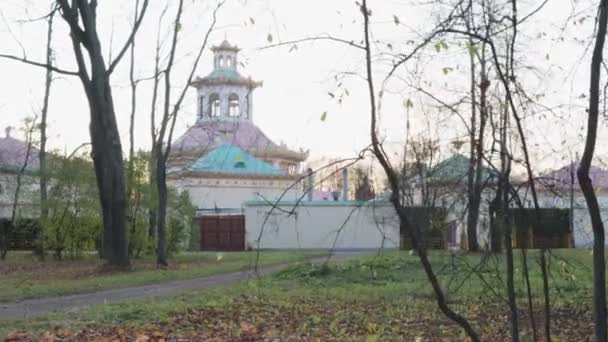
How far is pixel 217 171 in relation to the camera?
46.2 m

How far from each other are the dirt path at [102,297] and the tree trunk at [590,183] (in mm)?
6066

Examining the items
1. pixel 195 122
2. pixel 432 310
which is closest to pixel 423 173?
pixel 195 122

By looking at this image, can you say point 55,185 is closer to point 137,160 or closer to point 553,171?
point 137,160

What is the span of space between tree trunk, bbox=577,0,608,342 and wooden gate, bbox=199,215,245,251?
34405 mm

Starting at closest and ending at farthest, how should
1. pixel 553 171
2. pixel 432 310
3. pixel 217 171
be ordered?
pixel 553 171 < pixel 432 310 < pixel 217 171

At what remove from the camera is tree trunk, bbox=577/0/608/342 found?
4480 millimetres

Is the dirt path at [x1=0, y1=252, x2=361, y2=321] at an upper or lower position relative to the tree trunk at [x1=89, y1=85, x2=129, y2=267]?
lower

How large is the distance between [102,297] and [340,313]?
5.62 meters

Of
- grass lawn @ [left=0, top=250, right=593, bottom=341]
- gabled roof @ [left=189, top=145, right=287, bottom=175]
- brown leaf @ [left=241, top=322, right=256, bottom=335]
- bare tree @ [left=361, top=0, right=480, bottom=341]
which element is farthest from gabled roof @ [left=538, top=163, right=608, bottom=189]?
gabled roof @ [left=189, top=145, right=287, bottom=175]

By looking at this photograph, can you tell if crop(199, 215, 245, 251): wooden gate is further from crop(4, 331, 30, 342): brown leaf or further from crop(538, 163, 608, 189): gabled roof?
crop(538, 163, 608, 189): gabled roof

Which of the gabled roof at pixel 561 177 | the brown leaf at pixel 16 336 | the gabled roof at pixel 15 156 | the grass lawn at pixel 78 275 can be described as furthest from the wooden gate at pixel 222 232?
the gabled roof at pixel 561 177

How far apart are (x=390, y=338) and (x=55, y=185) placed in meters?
22.2

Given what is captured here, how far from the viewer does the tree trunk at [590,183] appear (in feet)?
14.7

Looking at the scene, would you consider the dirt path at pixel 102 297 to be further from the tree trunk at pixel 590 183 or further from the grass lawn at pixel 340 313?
the tree trunk at pixel 590 183
